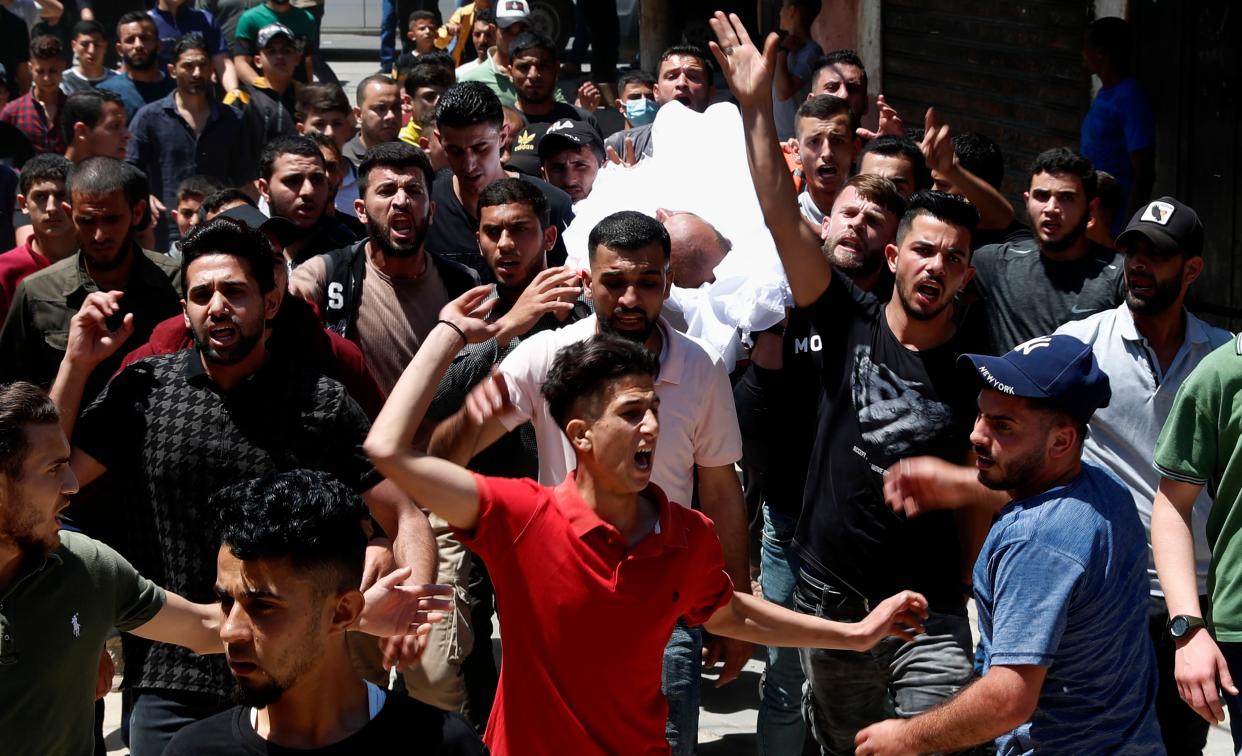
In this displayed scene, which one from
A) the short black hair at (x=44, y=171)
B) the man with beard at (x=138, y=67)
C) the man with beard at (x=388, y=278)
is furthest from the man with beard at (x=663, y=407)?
the man with beard at (x=138, y=67)

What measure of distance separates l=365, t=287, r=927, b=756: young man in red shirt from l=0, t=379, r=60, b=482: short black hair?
745 mm

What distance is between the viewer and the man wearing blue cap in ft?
11.6

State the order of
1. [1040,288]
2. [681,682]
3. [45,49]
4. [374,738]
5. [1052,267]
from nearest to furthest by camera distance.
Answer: [374,738] < [681,682] < [1040,288] < [1052,267] < [45,49]

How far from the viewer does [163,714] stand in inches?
168

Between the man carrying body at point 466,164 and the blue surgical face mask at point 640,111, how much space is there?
10.0 feet

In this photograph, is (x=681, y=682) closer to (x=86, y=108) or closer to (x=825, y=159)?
(x=825, y=159)

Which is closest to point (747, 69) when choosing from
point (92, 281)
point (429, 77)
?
point (92, 281)

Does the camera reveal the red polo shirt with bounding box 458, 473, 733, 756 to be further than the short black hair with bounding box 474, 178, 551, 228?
No

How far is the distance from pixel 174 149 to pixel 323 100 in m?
1.36

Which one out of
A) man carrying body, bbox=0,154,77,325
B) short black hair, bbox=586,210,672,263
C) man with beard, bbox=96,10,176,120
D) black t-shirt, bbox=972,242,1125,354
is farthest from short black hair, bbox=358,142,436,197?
man with beard, bbox=96,10,176,120

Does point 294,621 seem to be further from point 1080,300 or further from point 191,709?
point 1080,300

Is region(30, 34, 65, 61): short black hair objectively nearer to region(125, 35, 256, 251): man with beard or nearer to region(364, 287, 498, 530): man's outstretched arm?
region(125, 35, 256, 251): man with beard

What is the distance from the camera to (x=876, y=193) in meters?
5.77

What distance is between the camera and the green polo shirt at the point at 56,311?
5688 mm
